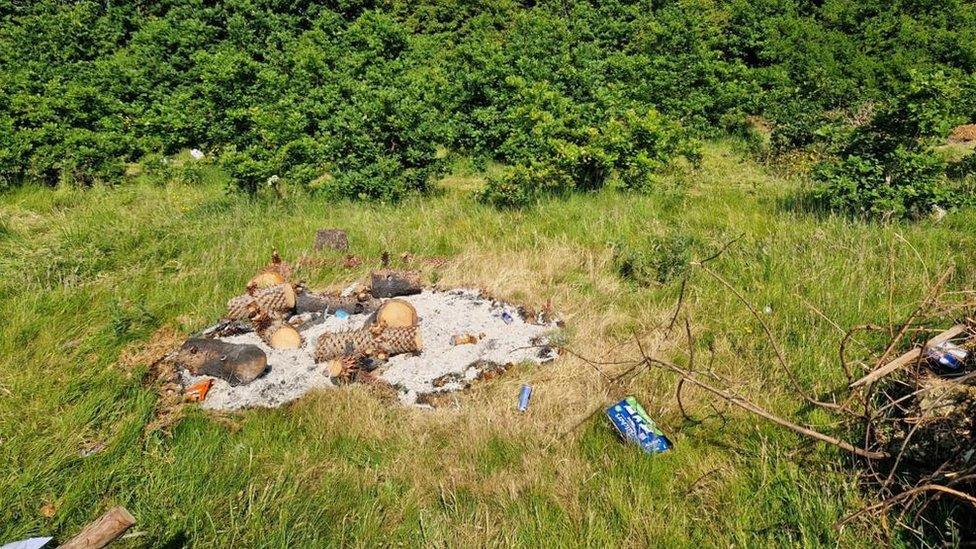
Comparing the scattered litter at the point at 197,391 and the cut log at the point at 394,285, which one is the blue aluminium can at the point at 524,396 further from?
the scattered litter at the point at 197,391

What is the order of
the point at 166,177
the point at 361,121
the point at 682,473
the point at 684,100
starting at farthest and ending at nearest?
the point at 684,100 → the point at 166,177 → the point at 361,121 → the point at 682,473

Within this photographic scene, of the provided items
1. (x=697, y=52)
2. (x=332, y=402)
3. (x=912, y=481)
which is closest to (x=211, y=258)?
(x=332, y=402)

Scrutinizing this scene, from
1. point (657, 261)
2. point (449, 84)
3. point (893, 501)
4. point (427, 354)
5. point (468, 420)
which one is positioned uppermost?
point (449, 84)

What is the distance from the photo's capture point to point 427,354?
159 inches

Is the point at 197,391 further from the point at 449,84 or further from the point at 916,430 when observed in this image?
the point at 449,84

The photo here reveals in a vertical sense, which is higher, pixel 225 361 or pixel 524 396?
pixel 225 361

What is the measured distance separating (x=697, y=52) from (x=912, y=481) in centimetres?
1229

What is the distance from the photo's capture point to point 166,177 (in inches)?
365

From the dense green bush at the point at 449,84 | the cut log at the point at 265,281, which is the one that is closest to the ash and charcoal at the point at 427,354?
the cut log at the point at 265,281

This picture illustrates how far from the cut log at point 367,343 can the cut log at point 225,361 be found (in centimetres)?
41

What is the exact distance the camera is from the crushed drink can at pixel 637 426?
9.38 feet

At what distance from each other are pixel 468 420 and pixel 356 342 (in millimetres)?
1176

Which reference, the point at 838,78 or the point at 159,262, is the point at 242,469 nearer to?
the point at 159,262

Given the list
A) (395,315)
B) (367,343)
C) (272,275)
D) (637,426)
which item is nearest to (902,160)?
(637,426)
